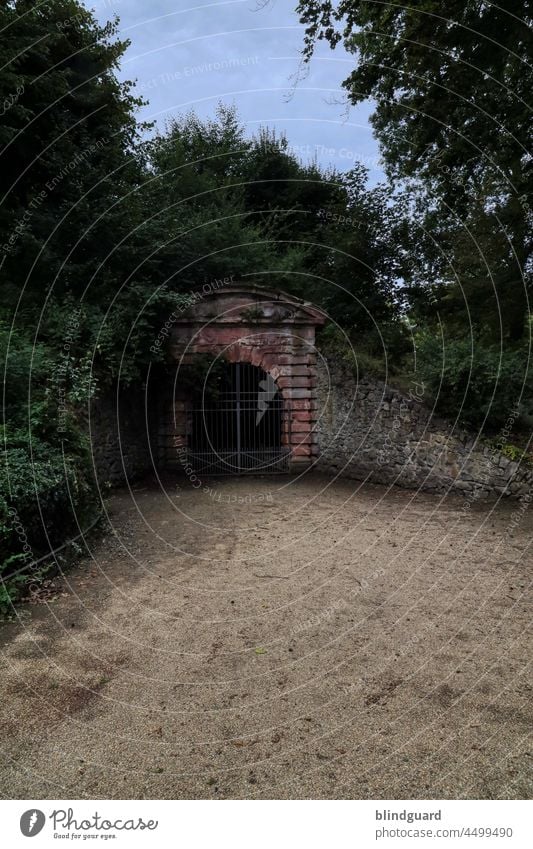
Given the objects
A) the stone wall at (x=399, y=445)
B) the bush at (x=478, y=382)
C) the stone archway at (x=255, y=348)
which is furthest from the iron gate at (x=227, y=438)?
the bush at (x=478, y=382)

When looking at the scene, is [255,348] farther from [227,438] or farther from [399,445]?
[399,445]

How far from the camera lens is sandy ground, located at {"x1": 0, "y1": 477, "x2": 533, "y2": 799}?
2.75m

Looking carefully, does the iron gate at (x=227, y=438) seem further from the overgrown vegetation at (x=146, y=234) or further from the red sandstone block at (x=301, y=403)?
the overgrown vegetation at (x=146, y=234)

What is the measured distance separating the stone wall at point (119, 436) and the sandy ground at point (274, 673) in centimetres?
291

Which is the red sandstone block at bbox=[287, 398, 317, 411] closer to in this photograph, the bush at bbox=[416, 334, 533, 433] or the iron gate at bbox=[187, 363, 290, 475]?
the iron gate at bbox=[187, 363, 290, 475]

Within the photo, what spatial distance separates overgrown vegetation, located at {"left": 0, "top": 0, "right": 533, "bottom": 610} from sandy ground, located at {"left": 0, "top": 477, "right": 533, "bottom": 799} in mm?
1229

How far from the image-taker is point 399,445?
11242mm

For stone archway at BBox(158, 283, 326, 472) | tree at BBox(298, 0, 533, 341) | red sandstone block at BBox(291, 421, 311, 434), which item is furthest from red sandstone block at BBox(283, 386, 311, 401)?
tree at BBox(298, 0, 533, 341)

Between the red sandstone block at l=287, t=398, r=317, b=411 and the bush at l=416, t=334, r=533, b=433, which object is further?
the red sandstone block at l=287, t=398, r=317, b=411

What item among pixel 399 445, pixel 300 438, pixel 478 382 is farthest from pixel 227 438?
pixel 478 382

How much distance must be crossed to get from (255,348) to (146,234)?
3735 mm

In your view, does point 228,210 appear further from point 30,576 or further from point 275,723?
point 275,723

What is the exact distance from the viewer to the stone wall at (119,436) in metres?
9.91

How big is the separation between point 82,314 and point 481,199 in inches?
333
